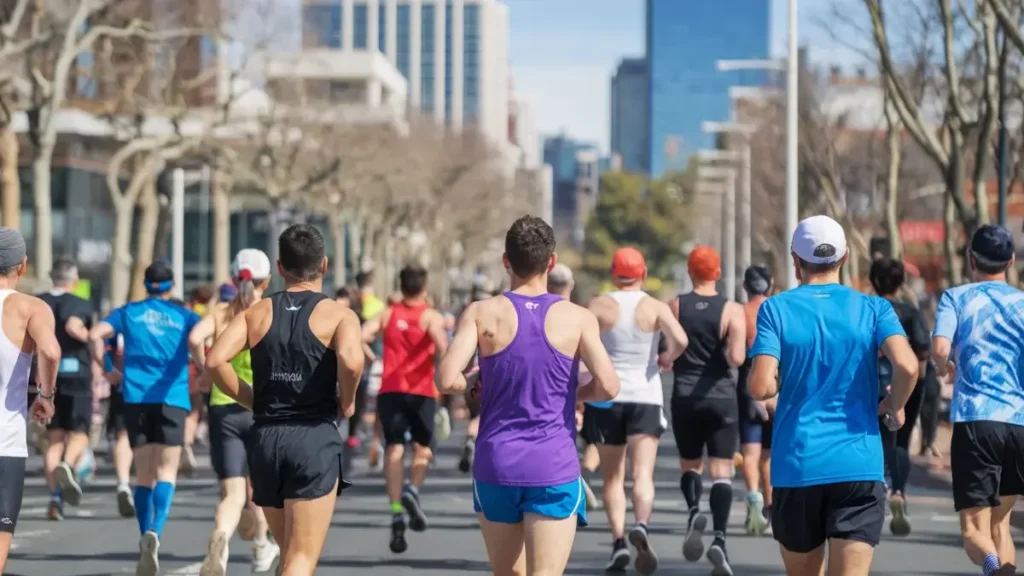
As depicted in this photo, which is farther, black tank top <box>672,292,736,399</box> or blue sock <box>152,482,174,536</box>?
black tank top <box>672,292,736,399</box>

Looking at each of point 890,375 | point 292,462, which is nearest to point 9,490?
point 292,462

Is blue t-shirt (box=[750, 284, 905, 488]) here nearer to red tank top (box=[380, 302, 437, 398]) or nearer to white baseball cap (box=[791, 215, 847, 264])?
white baseball cap (box=[791, 215, 847, 264])

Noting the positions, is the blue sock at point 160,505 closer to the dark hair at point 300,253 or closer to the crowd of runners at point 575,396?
the crowd of runners at point 575,396

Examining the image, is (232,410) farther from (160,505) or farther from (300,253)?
(300,253)

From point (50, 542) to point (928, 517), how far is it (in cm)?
643

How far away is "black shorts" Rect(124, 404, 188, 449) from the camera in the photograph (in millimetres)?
10930

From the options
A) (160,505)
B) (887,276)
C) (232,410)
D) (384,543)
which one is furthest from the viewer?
(384,543)

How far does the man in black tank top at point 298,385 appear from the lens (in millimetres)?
7168

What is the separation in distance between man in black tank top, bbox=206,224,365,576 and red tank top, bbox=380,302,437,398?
5102 millimetres

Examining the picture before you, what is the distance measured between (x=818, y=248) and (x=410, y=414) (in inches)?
242

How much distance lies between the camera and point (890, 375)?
11797mm

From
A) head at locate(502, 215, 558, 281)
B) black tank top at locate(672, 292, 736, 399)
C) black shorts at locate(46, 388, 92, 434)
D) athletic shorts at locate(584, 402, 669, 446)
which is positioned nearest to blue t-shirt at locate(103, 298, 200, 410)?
athletic shorts at locate(584, 402, 669, 446)

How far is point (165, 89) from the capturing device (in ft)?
123

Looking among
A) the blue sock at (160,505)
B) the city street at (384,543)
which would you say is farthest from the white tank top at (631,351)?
the blue sock at (160,505)
